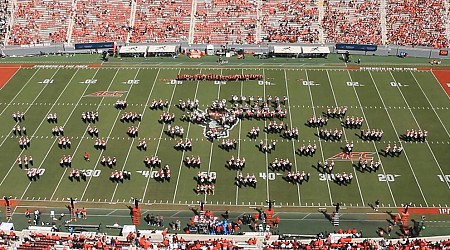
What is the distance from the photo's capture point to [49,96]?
43969 mm

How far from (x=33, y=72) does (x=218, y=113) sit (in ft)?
60.2

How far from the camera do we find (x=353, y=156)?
35.9 meters

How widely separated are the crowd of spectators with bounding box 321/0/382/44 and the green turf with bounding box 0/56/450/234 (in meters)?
9.07

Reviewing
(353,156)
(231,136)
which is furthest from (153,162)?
(353,156)

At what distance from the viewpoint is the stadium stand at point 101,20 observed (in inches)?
2263

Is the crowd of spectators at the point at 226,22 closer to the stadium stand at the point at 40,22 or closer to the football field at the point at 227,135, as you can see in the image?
the football field at the point at 227,135

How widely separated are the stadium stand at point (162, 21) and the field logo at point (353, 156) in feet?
86.8

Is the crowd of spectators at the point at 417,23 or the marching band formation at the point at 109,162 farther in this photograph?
the crowd of spectators at the point at 417,23

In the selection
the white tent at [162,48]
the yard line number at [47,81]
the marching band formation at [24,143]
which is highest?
the white tent at [162,48]

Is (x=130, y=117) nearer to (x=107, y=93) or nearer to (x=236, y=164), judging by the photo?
(x=107, y=93)

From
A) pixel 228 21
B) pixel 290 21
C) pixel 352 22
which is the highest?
pixel 352 22

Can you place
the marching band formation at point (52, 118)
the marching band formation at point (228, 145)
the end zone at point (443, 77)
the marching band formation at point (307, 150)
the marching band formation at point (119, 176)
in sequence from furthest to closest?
the end zone at point (443, 77) → the marching band formation at point (52, 118) → the marching band formation at point (228, 145) → the marching band formation at point (307, 150) → the marching band formation at point (119, 176)

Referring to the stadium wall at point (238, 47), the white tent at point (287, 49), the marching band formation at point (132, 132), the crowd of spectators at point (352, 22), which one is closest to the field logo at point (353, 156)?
the marching band formation at point (132, 132)

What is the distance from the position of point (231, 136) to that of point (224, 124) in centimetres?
165
